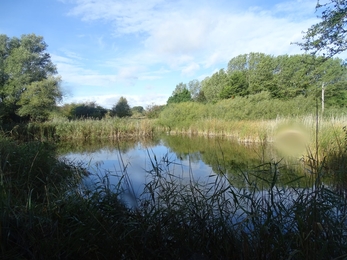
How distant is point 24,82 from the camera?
52.0 ft

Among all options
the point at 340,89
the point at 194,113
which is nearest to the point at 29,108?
the point at 194,113

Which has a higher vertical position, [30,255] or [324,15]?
[324,15]

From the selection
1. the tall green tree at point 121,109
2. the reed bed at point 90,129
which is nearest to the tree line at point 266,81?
the tall green tree at point 121,109

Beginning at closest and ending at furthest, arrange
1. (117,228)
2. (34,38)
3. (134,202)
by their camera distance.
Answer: (117,228), (134,202), (34,38)

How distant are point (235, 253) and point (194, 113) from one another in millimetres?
16490

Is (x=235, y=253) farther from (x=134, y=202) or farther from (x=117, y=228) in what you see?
(x=134, y=202)

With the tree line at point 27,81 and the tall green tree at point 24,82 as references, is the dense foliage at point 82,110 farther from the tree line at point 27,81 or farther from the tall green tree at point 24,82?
the tall green tree at point 24,82

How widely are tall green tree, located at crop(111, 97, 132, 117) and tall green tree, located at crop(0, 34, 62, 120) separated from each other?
8881 mm

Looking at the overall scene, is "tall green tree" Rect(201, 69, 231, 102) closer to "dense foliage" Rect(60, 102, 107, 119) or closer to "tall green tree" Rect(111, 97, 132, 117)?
"tall green tree" Rect(111, 97, 132, 117)

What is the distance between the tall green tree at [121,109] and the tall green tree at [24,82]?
8.88 m

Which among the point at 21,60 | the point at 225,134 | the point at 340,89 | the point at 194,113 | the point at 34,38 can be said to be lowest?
the point at 225,134

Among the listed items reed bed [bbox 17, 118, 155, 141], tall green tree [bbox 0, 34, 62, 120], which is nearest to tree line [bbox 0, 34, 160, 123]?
tall green tree [bbox 0, 34, 62, 120]

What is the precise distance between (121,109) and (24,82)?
1083cm

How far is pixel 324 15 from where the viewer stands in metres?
5.32
